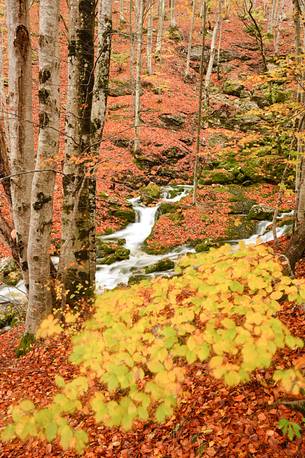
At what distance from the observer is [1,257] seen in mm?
12125

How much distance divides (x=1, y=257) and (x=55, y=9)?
8977mm

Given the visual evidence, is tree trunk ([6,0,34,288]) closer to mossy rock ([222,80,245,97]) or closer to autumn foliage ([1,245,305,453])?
autumn foliage ([1,245,305,453])

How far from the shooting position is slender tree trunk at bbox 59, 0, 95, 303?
580 cm

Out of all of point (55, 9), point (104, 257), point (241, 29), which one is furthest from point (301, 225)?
point (241, 29)

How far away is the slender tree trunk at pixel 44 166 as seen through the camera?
5.10m

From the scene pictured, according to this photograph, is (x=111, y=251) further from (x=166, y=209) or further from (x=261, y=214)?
(x=261, y=214)

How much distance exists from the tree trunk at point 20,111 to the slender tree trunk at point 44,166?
0.40 metres

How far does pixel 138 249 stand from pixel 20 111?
8197 millimetres

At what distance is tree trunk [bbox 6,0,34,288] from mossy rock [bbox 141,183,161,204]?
401 inches

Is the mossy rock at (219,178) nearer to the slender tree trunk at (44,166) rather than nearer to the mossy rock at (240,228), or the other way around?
the mossy rock at (240,228)

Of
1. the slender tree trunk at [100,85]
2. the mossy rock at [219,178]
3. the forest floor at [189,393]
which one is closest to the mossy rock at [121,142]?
the forest floor at [189,393]

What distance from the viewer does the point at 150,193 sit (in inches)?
669

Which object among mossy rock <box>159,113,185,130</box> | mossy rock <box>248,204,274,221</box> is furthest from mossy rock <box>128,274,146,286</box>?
mossy rock <box>159,113,185,130</box>

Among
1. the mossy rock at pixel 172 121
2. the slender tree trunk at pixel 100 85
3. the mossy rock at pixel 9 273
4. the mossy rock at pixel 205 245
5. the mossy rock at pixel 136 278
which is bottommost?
the mossy rock at pixel 9 273
